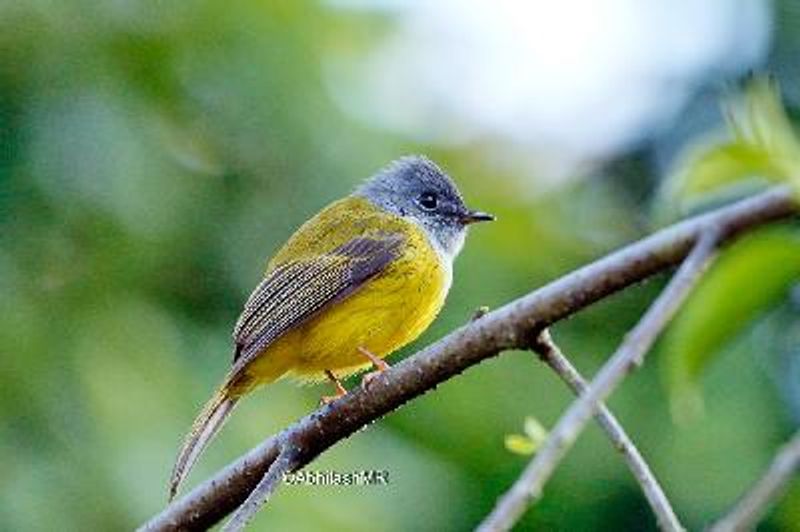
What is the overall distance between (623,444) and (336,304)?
8.31ft

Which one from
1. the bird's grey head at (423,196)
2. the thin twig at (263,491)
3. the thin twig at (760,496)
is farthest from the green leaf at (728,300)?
the bird's grey head at (423,196)

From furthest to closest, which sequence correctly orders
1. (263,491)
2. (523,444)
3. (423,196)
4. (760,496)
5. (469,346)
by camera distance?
(423,196)
(263,491)
(469,346)
(523,444)
(760,496)

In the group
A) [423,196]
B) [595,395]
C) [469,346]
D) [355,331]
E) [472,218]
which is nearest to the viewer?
[595,395]

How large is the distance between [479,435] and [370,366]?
4.63ft

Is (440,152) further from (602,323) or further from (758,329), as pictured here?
(758,329)

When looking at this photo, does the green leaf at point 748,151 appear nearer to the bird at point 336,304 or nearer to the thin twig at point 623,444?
the thin twig at point 623,444

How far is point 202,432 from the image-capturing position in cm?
378

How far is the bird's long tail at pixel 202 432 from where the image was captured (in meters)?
3.55

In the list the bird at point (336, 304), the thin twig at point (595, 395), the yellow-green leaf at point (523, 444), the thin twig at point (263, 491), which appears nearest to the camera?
the thin twig at point (595, 395)

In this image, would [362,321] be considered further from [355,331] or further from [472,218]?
[472,218]

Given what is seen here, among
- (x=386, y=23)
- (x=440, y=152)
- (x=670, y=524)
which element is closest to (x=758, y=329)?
(x=440, y=152)

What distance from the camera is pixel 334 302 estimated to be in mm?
4324

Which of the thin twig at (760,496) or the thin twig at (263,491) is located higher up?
the thin twig at (263,491)

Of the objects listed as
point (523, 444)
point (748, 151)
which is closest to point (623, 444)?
point (523, 444)
